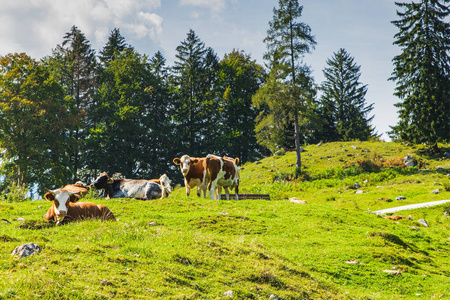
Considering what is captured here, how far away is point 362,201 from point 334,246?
1320 cm

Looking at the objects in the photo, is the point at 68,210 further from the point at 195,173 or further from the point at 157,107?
the point at 157,107

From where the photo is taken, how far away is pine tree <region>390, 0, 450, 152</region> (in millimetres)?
A: 36156

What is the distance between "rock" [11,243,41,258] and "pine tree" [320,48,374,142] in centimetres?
6017

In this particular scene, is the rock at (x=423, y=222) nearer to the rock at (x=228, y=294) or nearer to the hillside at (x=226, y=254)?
the hillside at (x=226, y=254)

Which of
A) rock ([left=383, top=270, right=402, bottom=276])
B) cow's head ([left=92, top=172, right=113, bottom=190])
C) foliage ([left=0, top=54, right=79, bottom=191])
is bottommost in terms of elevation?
rock ([left=383, top=270, right=402, bottom=276])

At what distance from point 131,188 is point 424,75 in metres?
31.2

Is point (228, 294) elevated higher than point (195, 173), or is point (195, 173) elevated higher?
point (195, 173)

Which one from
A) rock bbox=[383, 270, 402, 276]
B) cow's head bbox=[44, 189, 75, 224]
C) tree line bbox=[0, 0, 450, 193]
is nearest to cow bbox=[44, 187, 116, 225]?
cow's head bbox=[44, 189, 75, 224]

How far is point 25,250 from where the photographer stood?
6.77 m

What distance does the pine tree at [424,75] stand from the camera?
36156mm

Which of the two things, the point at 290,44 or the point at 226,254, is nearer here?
the point at 226,254

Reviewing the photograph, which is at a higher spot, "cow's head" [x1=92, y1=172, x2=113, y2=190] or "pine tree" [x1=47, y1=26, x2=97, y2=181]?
"pine tree" [x1=47, y1=26, x2=97, y2=181]

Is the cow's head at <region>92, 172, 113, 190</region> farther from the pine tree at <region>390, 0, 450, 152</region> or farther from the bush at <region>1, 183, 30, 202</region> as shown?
the pine tree at <region>390, 0, 450, 152</region>

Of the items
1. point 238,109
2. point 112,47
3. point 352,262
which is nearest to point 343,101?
point 238,109
